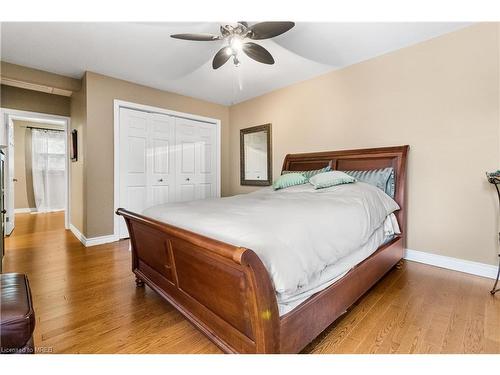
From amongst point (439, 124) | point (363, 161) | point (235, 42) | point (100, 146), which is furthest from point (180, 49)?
point (439, 124)

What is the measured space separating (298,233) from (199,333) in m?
0.91

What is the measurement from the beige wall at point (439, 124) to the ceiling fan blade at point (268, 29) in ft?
5.46

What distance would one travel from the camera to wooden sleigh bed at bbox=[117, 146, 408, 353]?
1005 mm

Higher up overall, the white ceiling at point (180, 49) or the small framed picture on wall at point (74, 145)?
the white ceiling at point (180, 49)

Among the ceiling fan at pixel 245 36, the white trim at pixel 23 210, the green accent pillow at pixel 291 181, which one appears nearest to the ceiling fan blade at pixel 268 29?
the ceiling fan at pixel 245 36

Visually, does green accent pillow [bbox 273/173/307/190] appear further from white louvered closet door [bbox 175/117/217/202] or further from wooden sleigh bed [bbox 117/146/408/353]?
white louvered closet door [bbox 175/117/217/202]

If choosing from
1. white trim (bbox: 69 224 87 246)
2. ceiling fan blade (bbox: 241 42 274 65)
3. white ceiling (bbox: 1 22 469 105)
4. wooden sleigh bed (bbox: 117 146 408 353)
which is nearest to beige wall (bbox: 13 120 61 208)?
white trim (bbox: 69 224 87 246)

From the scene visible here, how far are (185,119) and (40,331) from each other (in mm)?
3629

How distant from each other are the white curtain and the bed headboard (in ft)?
20.8

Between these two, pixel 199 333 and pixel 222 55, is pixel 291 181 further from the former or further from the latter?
pixel 199 333

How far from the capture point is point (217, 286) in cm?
122

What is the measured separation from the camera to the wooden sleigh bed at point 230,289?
1005mm

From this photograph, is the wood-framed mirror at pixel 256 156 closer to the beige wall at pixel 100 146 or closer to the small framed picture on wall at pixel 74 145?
the beige wall at pixel 100 146
